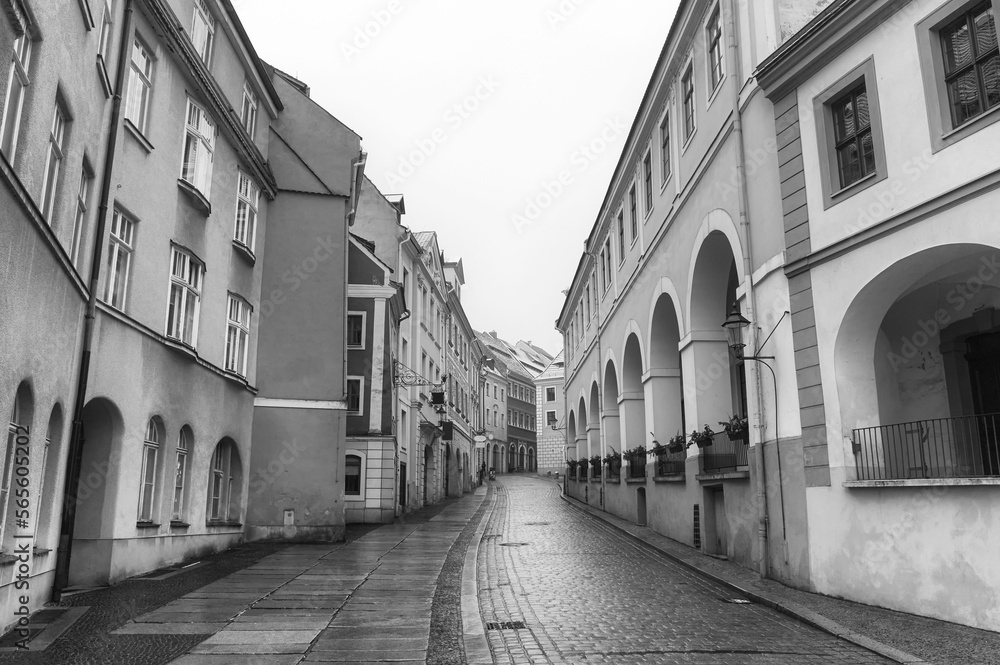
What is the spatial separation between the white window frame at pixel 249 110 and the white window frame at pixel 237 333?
154 inches

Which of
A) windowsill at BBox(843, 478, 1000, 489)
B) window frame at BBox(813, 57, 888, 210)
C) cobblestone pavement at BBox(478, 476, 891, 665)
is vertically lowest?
cobblestone pavement at BBox(478, 476, 891, 665)

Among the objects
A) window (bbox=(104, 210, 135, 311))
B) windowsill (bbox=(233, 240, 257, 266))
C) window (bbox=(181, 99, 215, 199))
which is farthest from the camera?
windowsill (bbox=(233, 240, 257, 266))

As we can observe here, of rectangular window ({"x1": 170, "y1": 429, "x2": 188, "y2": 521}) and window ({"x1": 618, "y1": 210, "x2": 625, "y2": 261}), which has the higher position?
window ({"x1": 618, "y1": 210, "x2": 625, "y2": 261})

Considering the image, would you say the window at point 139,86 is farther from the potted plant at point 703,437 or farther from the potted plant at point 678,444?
the potted plant at point 678,444

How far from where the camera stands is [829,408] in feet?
35.0

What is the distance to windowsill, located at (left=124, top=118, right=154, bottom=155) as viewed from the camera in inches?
473

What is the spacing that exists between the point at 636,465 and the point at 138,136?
49.8ft

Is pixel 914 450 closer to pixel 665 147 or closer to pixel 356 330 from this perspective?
pixel 665 147

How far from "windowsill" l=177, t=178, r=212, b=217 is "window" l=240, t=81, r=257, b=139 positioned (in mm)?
3622

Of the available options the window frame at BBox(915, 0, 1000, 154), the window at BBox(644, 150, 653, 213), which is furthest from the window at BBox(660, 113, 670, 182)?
the window frame at BBox(915, 0, 1000, 154)

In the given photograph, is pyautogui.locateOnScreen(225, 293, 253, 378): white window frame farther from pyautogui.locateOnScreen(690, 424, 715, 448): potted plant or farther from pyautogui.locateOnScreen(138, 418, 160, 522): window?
pyautogui.locateOnScreen(690, 424, 715, 448): potted plant

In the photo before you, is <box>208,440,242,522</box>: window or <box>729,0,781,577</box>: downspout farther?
<box>208,440,242,522</box>: window

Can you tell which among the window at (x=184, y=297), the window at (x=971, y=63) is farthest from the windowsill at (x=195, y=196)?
the window at (x=971, y=63)

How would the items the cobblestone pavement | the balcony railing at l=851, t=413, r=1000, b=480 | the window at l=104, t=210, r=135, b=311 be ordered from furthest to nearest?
the window at l=104, t=210, r=135, b=311 < the balcony railing at l=851, t=413, r=1000, b=480 < the cobblestone pavement
